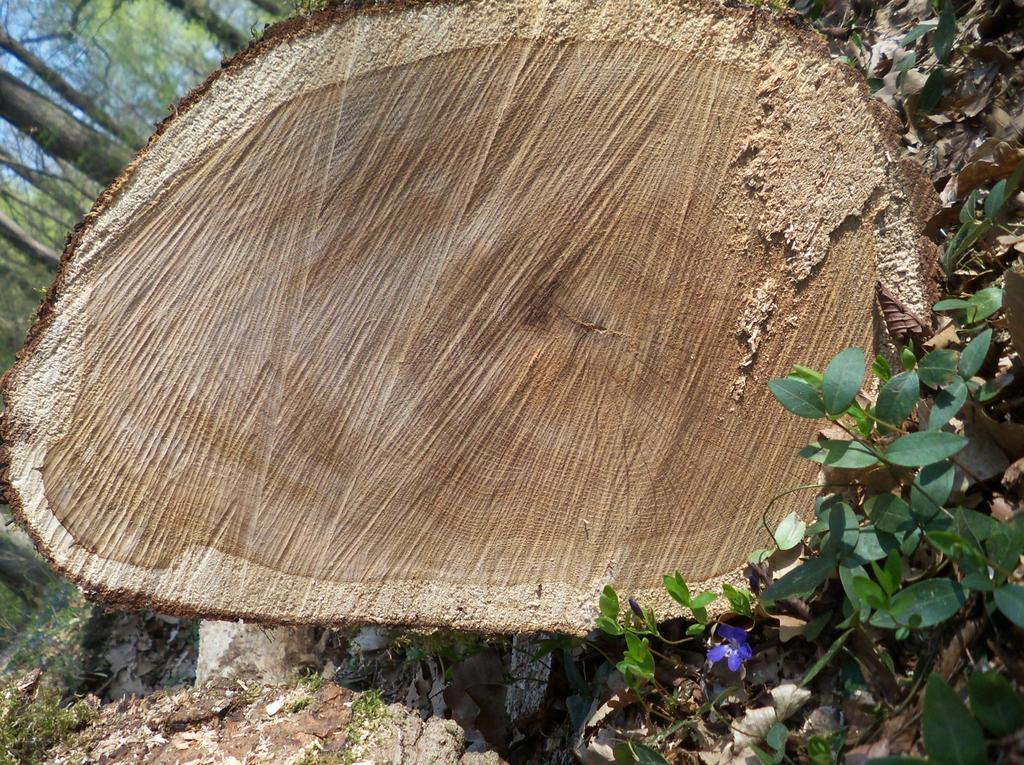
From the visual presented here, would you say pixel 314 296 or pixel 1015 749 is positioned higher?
pixel 314 296

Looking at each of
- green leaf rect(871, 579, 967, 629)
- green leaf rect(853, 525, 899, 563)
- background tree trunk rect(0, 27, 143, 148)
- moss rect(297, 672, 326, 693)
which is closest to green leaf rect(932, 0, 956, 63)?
green leaf rect(853, 525, 899, 563)

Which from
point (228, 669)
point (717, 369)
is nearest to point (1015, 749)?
point (717, 369)

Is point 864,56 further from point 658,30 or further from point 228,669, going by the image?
point 228,669

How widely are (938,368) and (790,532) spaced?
391 millimetres

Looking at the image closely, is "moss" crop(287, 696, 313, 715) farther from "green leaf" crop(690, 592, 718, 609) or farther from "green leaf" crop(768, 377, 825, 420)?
"green leaf" crop(768, 377, 825, 420)

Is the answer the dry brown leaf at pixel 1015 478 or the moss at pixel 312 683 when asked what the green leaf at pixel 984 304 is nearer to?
the dry brown leaf at pixel 1015 478

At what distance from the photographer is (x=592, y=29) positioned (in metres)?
1.29

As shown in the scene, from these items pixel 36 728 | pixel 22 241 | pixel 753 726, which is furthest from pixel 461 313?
pixel 22 241

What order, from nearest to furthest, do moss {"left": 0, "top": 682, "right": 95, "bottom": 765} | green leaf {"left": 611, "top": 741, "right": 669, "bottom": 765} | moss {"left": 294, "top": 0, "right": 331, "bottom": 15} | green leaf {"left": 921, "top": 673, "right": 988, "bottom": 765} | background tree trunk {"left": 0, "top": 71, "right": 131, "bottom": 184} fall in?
green leaf {"left": 921, "top": 673, "right": 988, "bottom": 765}, green leaf {"left": 611, "top": 741, "right": 669, "bottom": 765}, moss {"left": 294, "top": 0, "right": 331, "bottom": 15}, moss {"left": 0, "top": 682, "right": 95, "bottom": 765}, background tree trunk {"left": 0, "top": 71, "right": 131, "bottom": 184}

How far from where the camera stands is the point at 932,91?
65.6 inches

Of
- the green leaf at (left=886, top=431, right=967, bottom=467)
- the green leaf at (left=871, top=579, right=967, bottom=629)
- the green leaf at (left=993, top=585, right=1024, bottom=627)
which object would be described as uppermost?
the green leaf at (left=886, top=431, right=967, bottom=467)

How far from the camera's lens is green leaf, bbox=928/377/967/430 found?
111 centimetres

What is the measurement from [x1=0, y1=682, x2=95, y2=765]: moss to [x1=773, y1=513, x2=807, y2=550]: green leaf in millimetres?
1980

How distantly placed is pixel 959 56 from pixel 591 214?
3.50ft
